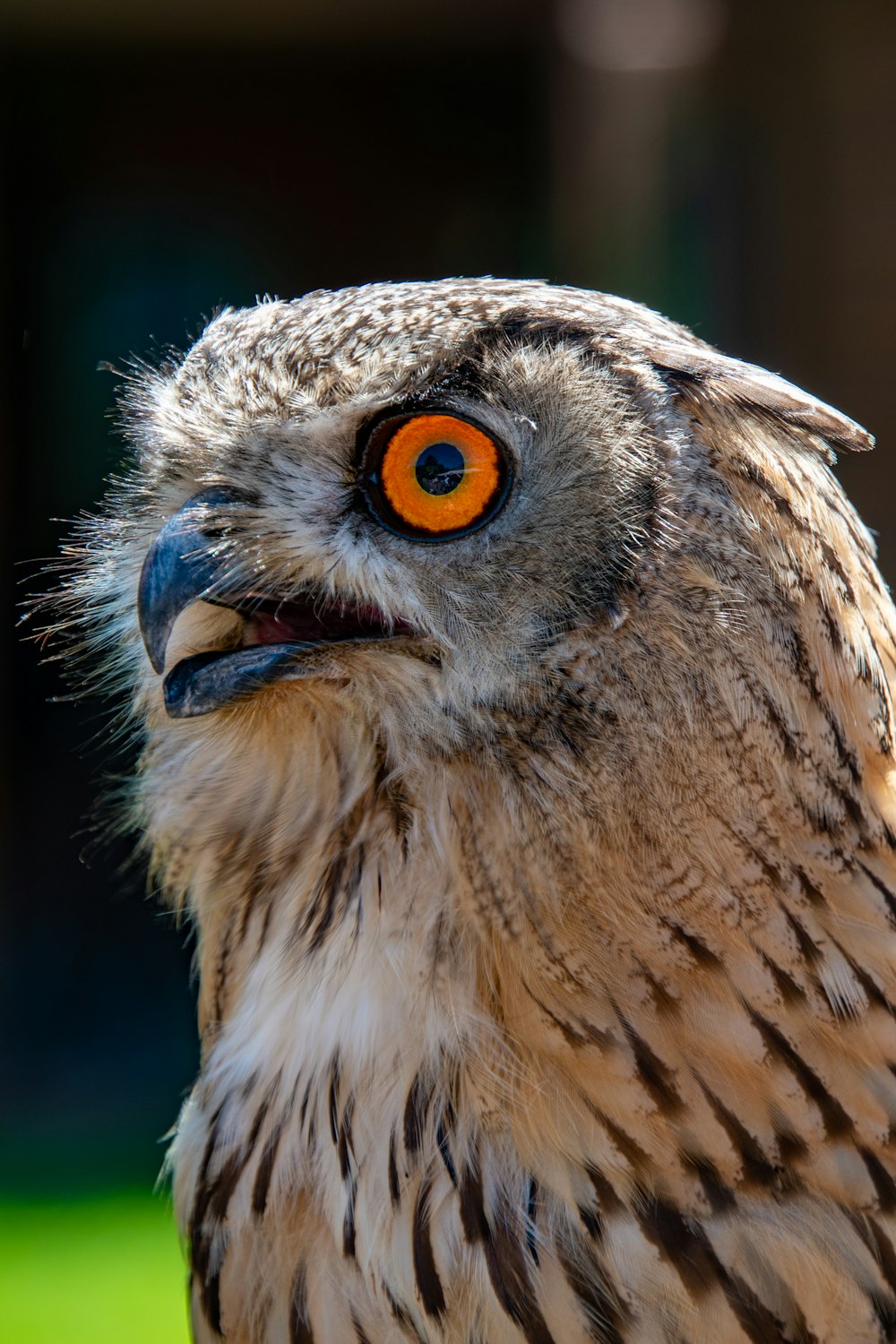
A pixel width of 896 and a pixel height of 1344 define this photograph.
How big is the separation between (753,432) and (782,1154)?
2.23ft

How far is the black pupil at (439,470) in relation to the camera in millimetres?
1310

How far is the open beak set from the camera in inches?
53.8

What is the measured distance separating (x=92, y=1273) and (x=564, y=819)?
3331mm

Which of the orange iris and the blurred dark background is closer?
the orange iris

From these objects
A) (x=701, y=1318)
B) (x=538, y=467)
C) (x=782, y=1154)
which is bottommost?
(x=701, y=1318)

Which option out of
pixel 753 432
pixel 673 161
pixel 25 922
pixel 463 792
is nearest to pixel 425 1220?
pixel 463 792

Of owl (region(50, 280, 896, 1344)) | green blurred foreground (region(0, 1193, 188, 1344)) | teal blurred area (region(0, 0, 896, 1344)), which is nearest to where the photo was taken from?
owl (region(50, 280, 896, 1344))

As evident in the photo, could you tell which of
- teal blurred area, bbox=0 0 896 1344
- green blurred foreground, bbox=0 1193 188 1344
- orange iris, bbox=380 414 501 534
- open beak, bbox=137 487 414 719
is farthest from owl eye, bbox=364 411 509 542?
teal blurred area, bbox=0 0 896 1344

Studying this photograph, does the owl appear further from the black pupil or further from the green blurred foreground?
the green blurred foreground

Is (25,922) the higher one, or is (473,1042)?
(473,1042)

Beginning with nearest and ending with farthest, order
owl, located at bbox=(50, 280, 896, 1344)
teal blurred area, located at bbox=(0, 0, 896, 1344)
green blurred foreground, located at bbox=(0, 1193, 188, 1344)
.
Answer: owl, located at bbox=(50, 280, 896, 1344) < green blurred foreground, located at bbox=(0, 1193, 188, 1344) < teal blurred area, located at bbox=(0, 0, 896, 1344)

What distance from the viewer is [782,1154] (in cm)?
128

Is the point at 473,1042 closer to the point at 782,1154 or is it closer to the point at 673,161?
the point at 782,1154

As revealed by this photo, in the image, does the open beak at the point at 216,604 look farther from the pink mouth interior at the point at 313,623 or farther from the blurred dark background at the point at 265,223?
the blurred dark background at the point at 265,223
